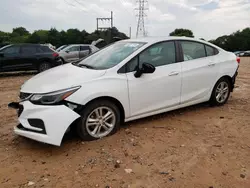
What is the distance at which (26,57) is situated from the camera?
11859mm

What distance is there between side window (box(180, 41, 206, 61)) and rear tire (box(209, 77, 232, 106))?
732 millimetres

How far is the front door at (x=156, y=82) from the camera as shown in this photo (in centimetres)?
430

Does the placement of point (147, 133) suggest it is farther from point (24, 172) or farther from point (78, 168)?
point (24, 172)

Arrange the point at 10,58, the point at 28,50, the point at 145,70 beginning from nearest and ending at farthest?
the point at 145,70
the point at 10,58
the point at 28,50

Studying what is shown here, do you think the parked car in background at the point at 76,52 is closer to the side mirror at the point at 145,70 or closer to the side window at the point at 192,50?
the side window at the point at 192,50

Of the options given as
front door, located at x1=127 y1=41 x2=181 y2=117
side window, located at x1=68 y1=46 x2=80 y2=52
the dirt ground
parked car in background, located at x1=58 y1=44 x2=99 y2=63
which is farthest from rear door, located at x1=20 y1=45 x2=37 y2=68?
front door, located at x1=127 y1=41 x2=181 y2=117

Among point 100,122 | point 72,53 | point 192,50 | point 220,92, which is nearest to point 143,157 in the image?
point 100,122

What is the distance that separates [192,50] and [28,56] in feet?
28.7

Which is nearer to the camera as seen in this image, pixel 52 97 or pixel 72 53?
pixel 52 97

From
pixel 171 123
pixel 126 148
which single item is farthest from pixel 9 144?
pixel 171 123

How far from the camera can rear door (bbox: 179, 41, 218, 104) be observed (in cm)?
494

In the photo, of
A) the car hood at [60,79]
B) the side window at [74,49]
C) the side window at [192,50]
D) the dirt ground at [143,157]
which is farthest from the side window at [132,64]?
the side window at [74,49]

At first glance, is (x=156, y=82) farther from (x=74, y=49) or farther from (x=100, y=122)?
(x=74, y=49)

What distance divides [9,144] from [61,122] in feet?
3.39
